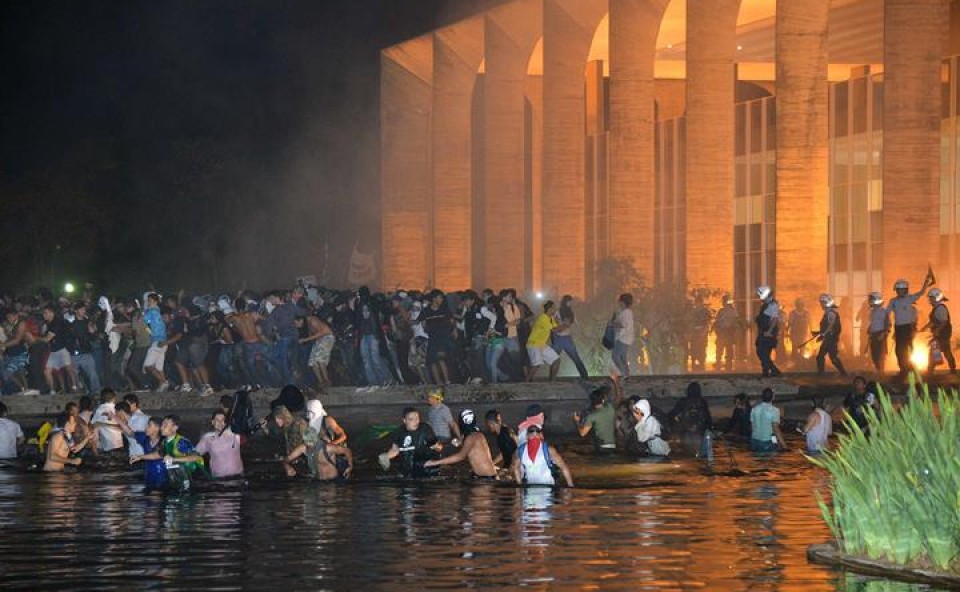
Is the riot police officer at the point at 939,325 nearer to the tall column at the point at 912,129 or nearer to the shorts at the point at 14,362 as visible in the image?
the tall column at the point at 912,129

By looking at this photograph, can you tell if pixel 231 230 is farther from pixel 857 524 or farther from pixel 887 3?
pixel 857 524

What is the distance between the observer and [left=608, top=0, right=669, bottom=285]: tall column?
3941 cm

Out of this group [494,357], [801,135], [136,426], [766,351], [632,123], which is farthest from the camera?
Answer: [632,123]

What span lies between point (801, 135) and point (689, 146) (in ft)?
14.7

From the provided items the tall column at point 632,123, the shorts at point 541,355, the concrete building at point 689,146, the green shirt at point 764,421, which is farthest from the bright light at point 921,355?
the green shirt at point 764,421

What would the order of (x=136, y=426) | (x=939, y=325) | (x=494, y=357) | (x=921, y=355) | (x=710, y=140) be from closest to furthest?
(x=136, y=426)
(x=939, y=325)
(x=494, y=357)
(x=921, y=355)
(x=710, y=140)

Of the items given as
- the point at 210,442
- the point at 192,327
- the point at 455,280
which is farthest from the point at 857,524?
the point at 455,280

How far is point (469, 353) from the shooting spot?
28312 millimetres

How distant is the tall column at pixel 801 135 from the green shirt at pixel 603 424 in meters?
10.4

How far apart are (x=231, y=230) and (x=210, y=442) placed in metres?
37.0

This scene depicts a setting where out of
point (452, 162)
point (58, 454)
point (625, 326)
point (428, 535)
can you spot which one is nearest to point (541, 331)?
point (625, 326)

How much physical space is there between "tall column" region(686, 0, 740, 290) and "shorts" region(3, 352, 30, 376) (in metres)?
13.6

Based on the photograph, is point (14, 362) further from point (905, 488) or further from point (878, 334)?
point (905, 488)

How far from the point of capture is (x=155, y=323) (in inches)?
1096
